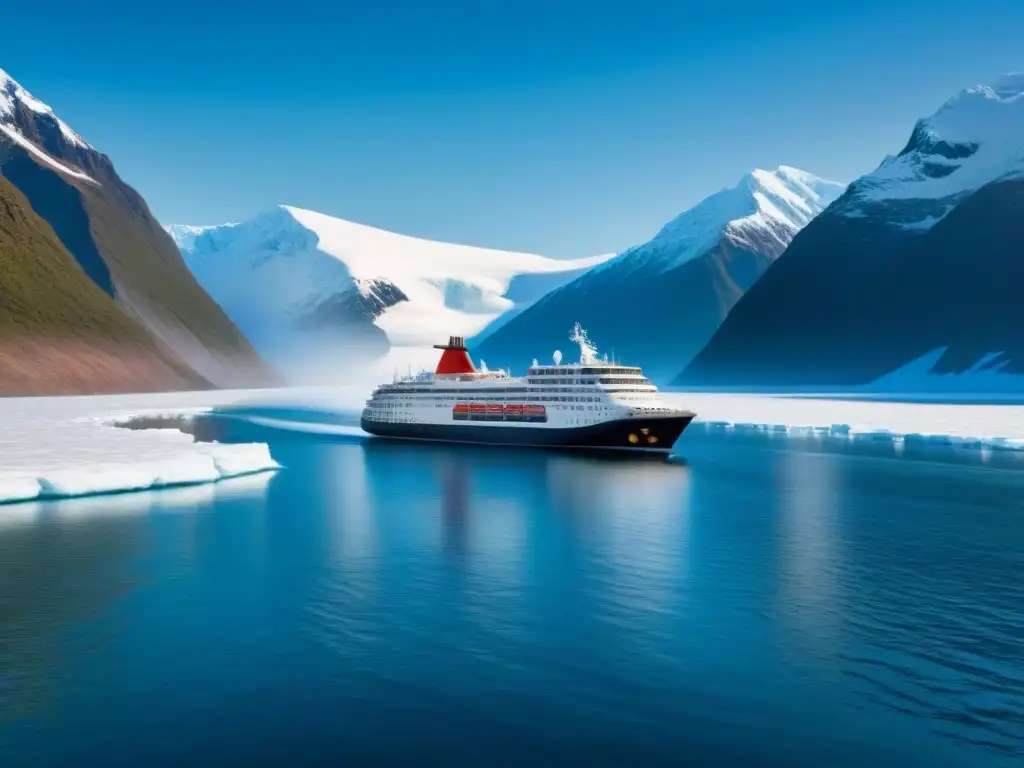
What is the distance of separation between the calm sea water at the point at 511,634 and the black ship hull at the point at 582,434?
2480 centimetres

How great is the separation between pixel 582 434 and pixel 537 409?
4604mm

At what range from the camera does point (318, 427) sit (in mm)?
95875

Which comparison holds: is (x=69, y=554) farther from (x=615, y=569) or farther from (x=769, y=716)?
(x=769, y=716)

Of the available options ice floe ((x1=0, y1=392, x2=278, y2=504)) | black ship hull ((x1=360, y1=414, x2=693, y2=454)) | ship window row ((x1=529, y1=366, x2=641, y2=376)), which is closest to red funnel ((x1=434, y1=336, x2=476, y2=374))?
black ship hull ((x1=360, y1=414, x2=693, y2=454))

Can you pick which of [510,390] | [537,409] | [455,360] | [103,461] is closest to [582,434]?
[537,409]

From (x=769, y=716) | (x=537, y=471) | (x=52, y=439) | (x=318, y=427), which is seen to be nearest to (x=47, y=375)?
(x=318, y=427)

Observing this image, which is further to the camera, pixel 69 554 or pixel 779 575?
pixel 69 554

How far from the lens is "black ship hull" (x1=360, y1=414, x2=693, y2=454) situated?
62.9 metres

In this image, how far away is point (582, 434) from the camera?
215 feet

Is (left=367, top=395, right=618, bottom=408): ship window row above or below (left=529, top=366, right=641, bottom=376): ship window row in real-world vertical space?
below

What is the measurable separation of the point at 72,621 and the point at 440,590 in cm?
850

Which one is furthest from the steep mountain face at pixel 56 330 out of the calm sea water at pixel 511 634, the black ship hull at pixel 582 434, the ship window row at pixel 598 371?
the calm sea water at pixel 511 634

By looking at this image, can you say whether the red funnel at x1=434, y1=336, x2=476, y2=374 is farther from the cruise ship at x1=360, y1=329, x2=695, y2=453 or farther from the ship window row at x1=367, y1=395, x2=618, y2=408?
the ship window row at x1=367, y1=395, x2=618, y2=408

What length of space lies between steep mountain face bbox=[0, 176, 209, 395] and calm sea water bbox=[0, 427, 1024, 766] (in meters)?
120
